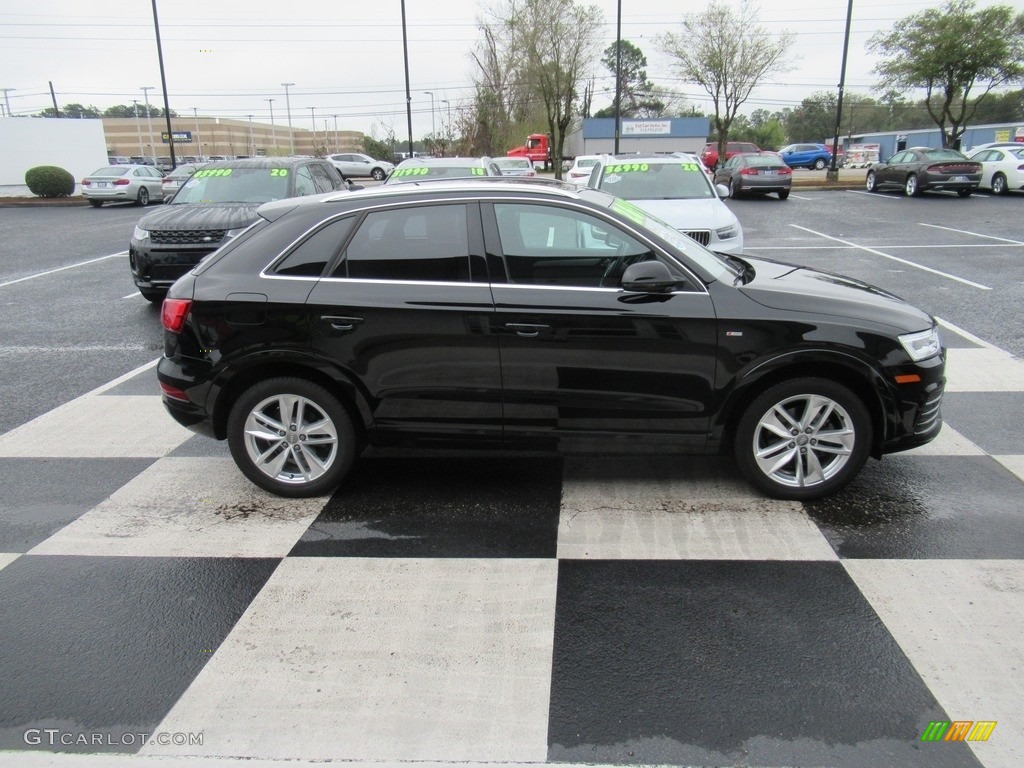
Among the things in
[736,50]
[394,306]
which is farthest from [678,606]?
[736,50]

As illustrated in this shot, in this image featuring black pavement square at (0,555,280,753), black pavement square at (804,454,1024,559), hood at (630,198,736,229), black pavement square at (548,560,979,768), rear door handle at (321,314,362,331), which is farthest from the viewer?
hood at (630,198,736,229)

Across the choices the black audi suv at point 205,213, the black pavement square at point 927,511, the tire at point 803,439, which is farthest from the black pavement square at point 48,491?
the black audi suv at point 205,213

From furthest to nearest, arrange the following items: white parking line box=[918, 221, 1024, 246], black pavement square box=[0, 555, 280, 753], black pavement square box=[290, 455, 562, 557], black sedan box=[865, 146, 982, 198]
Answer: black sedan box=[865, 146, 982, 198]
white parking line box=[918, 221, 1024, 246]
black pavement square box=[290, 455, 562, 557]
black pavement square box=[0, 555, 280, 753]

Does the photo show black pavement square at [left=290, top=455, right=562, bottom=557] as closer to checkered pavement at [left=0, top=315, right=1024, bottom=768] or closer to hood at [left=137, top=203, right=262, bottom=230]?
checkered pavement at [left=0, top=315, right=1024, bottom=768]

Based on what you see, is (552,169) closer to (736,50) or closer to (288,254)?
(736,50)

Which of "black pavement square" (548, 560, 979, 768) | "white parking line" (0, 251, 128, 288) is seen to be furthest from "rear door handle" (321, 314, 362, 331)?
"white parking line" (0, 251, 128, 288)

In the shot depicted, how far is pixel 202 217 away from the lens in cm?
938

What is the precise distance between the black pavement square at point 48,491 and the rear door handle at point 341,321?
70.0 inches

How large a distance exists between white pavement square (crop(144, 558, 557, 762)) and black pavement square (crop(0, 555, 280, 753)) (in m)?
0.12

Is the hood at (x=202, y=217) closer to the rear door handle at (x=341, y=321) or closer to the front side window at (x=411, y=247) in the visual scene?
the front side window at (x=411, y=247)

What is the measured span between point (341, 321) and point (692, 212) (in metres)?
6.84

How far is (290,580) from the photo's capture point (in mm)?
3680

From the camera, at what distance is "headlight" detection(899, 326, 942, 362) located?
13.6 ft
